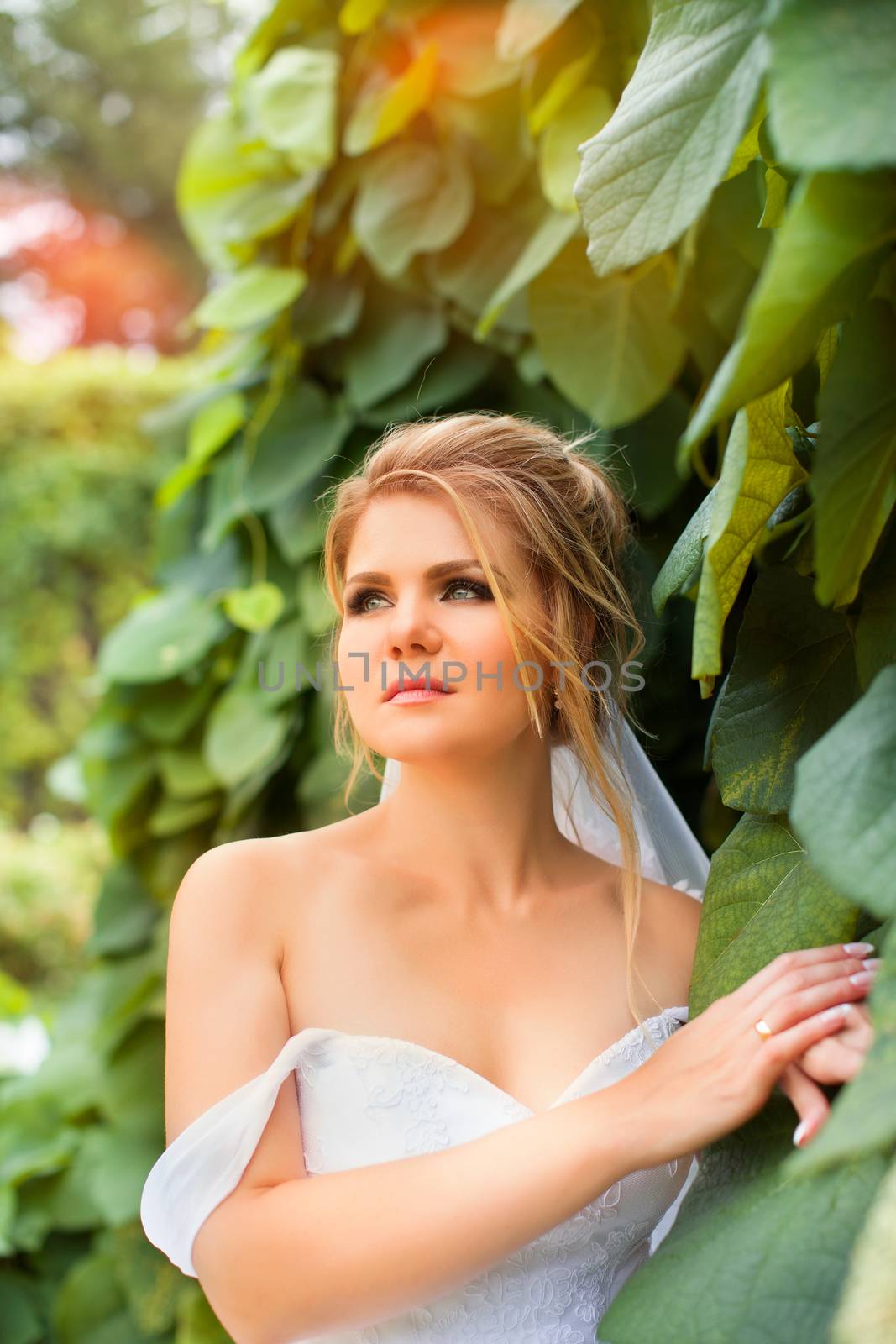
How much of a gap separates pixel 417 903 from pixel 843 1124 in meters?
0.76

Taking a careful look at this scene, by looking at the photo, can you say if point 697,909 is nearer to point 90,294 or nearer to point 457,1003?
point 457,1003

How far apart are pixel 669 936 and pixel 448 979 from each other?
0.22 metres

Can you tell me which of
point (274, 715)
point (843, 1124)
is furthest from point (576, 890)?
point (843, 1124)

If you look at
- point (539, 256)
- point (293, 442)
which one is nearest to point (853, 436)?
point (539, 256)

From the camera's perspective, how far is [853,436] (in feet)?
1.75

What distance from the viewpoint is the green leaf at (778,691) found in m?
0.77

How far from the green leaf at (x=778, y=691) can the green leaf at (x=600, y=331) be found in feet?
2.09

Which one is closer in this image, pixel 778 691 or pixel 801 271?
pixel 801 271

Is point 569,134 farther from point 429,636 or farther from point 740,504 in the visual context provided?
point 740,504

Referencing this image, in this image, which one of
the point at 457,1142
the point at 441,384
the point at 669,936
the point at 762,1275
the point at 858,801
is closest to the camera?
the point at 858,801

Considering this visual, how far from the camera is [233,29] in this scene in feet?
30.9

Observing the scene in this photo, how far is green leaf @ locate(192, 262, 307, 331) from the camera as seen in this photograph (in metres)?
1.68

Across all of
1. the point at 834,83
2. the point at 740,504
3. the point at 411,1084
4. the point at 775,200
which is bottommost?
the point at 411,1084

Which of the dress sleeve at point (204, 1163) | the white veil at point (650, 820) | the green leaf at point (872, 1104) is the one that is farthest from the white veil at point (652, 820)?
the green leaf at point (872, 1104)
